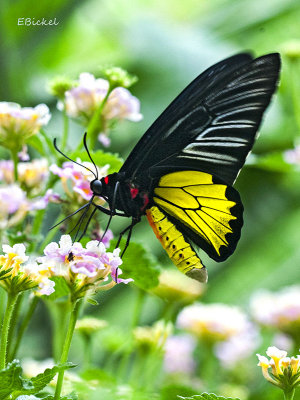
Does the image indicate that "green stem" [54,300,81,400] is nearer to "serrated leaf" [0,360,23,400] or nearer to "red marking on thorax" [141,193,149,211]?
"serrated leaf" [0,360,23,400]

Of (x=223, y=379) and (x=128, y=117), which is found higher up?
(x=128, y=117)

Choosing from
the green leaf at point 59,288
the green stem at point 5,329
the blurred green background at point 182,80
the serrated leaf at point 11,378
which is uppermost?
the blurred green background at point 182,80

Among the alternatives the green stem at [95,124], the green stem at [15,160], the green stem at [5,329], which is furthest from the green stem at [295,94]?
the green stem at [5,329]

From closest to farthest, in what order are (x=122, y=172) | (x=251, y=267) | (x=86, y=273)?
(x=86, y=273) → (x=122, y=172) → (x=251, y=267)

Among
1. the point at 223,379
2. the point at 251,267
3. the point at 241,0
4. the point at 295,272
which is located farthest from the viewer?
the point at 241,0

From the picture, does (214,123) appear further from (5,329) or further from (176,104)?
(5,329)

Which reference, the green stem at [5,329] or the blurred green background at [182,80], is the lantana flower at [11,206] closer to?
the green stem at [5,329]

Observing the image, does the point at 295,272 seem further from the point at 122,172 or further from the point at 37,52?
the point at 122,172

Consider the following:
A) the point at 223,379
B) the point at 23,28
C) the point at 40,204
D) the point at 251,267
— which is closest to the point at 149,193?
the point at 40,204
